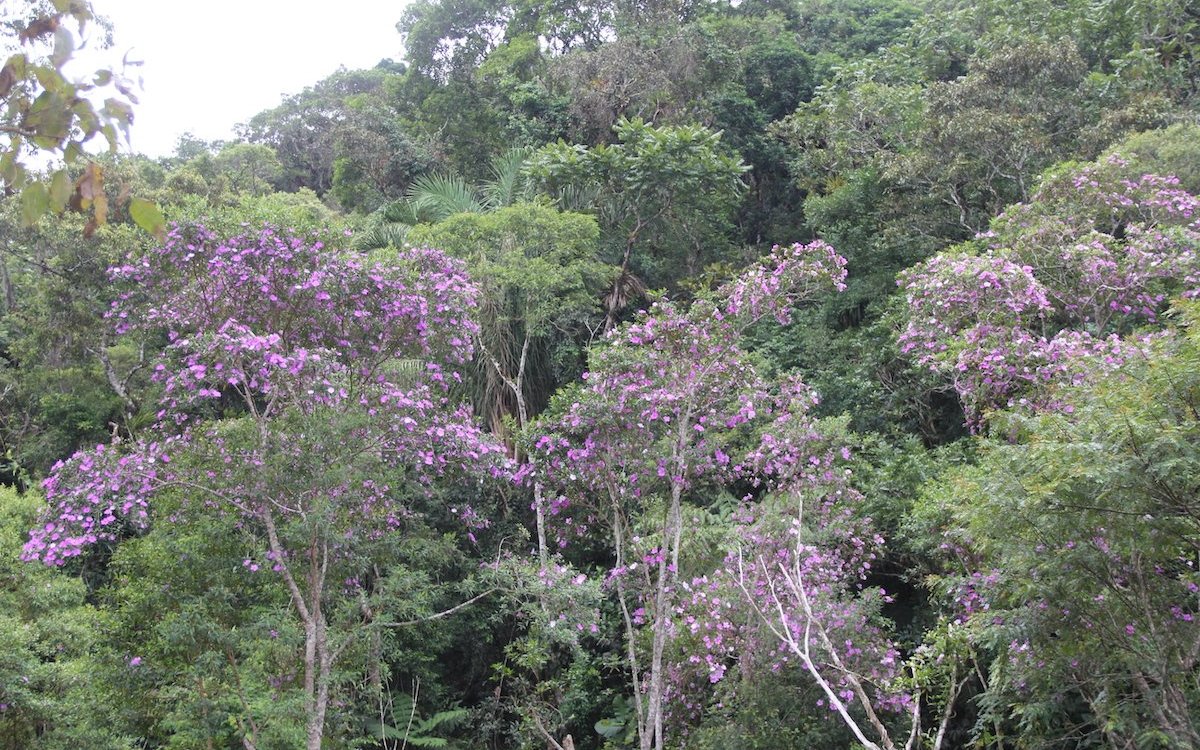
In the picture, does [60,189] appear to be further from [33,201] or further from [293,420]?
[293,420]

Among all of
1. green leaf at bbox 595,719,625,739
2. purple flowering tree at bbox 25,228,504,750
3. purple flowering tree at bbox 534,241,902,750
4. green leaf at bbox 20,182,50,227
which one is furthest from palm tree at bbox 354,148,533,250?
green leaf at bbox 20,182,50,227

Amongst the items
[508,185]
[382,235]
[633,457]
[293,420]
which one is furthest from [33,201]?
[508,185]

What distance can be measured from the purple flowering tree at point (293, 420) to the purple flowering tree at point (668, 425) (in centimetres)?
100

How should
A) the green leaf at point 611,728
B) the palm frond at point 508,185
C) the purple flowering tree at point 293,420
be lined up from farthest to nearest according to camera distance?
the palm frond at point 508,185
the green leaf at point 611,728
the purple flowering tree at point 293,420

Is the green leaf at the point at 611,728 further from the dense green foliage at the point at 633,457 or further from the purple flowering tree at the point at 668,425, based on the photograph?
the purple flowering tree at the point at 668,425

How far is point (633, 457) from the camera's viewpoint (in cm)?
650

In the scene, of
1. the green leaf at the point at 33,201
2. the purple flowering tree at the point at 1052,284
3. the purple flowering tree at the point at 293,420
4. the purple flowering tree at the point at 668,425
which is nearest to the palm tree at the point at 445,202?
the purple flowering tree at the point at 293,420

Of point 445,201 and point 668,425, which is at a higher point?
point 445,201

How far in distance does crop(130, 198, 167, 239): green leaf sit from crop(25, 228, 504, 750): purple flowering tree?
3.92 m

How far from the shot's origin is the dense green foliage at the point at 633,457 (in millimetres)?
4449

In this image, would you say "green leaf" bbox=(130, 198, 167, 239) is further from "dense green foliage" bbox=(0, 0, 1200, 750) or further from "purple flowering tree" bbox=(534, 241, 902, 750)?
"purple flowering tree" bbox=(534, 241, 902, 750)

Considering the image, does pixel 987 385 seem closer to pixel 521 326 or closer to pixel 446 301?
pixel 446 301

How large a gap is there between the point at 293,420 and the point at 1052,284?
18.4 feet

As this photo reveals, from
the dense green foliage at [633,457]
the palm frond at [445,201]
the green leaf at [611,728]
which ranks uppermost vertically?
the palm frond at [445,201]
